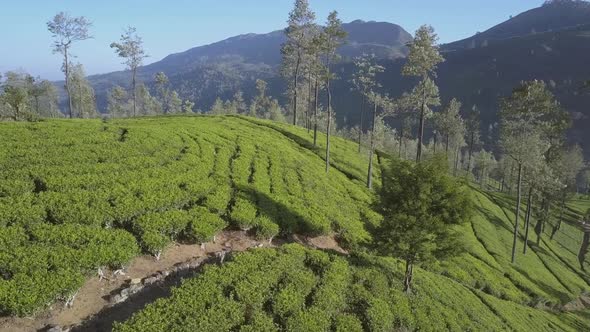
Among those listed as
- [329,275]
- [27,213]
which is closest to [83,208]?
[27,213]

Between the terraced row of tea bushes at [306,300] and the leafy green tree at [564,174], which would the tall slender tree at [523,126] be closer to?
the leafy green tree at [564,174]

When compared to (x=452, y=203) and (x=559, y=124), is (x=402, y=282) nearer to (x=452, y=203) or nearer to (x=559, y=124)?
(x=452, y=203)

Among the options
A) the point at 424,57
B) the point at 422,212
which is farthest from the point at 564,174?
the point at 422,212

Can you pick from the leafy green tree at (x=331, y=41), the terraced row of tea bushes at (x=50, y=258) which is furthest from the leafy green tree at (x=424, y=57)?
the terraced row of tea bushes at (x=50, y=258)

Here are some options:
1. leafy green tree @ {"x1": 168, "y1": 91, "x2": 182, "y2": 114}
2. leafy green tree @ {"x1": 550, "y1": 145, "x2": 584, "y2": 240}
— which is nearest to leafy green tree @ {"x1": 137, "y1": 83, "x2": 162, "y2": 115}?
leafy green tree @ {"x1": 168, "y1": 91, "x2": 182, "y2": 114}

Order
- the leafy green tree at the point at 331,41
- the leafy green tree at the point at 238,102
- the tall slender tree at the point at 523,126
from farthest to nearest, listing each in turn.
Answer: the leafy green tree at the point at 238,102 → the tall slender tree at the point at 523,126 → the leafy green tree at the point at 331,41

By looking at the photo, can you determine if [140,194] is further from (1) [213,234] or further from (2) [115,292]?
(2) [115,292]

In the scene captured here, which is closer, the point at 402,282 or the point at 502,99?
the point at 402,282

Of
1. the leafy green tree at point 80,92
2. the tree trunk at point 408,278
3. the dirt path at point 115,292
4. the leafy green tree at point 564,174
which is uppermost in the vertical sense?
the leafy green tree at point 80,92
